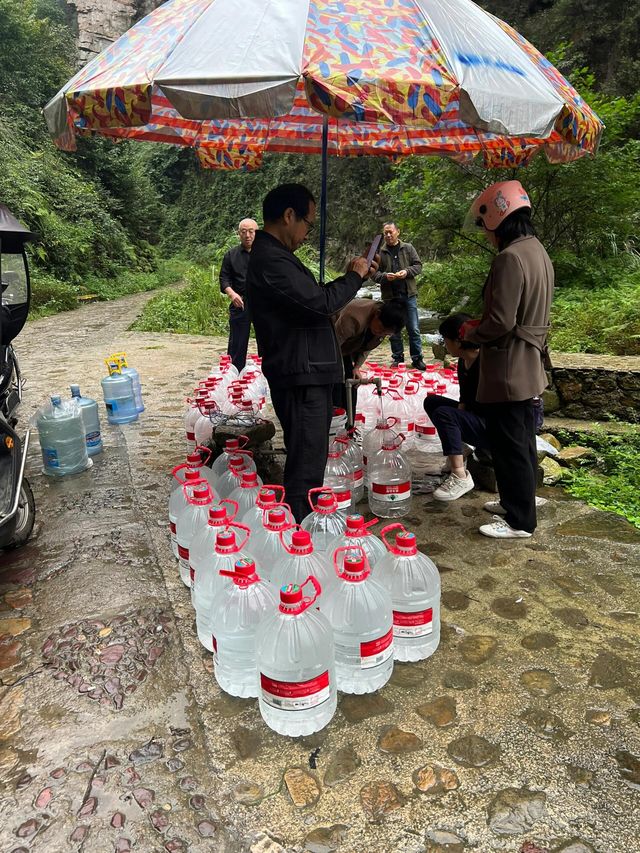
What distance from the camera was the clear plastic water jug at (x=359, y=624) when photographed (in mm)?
2197

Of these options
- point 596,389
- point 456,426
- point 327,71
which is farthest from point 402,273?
point 327,71

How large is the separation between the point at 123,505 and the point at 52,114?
97.1 inches

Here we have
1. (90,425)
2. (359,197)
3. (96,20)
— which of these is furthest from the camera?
(96,20)

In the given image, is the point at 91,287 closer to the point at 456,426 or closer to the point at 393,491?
the point at 456,426

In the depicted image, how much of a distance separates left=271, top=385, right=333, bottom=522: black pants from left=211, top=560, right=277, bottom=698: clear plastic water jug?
88 cm

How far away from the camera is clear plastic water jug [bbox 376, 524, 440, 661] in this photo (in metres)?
2.39

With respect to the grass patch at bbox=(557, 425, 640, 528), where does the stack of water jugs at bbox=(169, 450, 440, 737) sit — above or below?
above

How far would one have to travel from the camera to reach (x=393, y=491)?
11.9 ft

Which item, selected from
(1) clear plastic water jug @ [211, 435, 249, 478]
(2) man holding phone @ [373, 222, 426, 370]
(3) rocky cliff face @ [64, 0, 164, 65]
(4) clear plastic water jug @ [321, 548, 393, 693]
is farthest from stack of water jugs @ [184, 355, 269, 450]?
(3) rocky cliff face @ [64, 0, 164, 65]

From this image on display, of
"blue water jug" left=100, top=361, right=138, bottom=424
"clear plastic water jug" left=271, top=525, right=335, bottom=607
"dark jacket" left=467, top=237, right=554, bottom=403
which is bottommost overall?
"blue water jug" left=100, top=361, right=138, bottom=424

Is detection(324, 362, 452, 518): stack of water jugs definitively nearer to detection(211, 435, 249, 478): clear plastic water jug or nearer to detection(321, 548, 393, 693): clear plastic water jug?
detection(211, 435, 249, 478): clear plastic water jug

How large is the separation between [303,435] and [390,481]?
3.21ft

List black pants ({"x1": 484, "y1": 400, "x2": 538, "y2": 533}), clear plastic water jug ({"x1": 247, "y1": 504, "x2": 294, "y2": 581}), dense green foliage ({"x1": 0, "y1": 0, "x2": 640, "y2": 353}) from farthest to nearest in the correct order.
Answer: dense green foliage ({"x1": 0, "y1": 0, "x2": 640, "y2": 353}) → black pants ({"x1": 484, "y1": 400, "x2": 538, "y2": 533}) → clear plastic water jug ({"x1": 247, "y1": 504, "x2": 294, "y2": 581})

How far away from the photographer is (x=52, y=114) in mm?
2826
